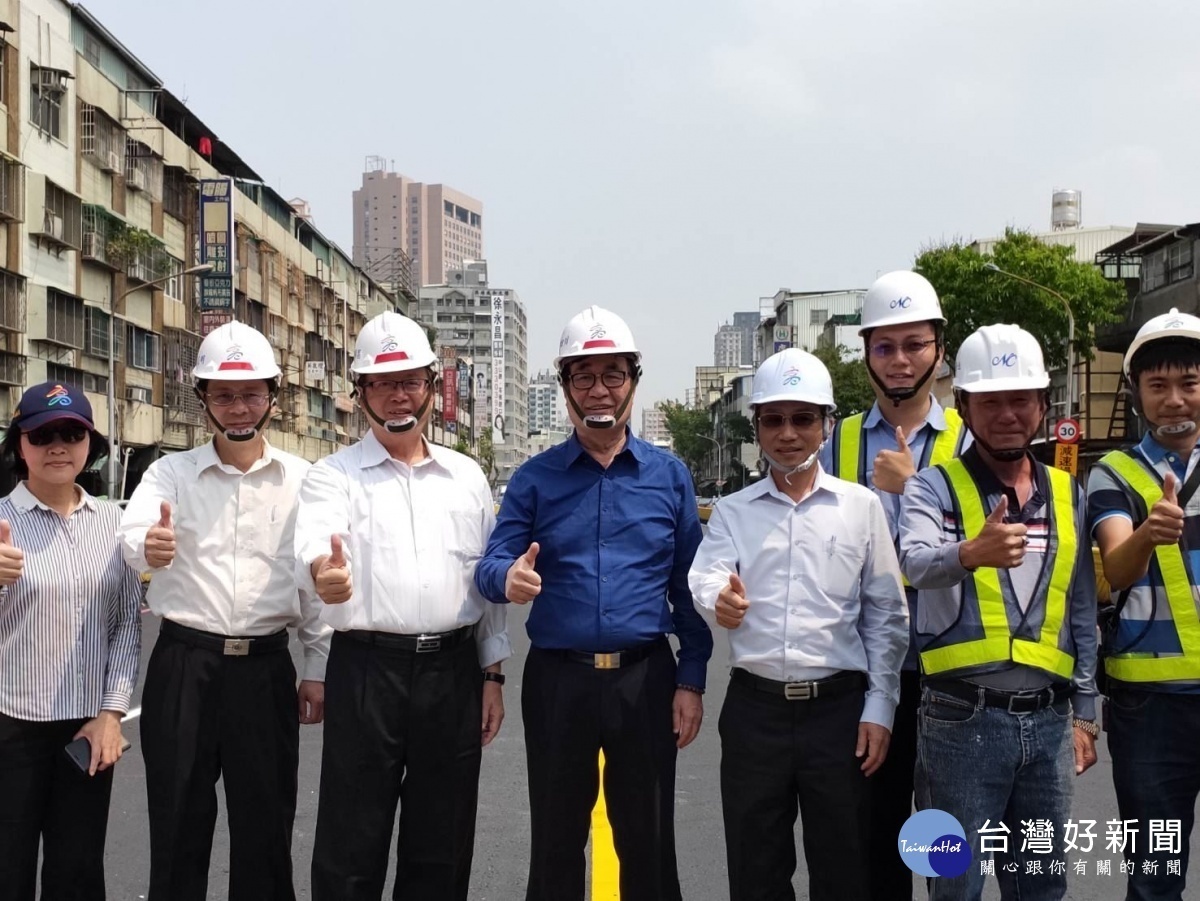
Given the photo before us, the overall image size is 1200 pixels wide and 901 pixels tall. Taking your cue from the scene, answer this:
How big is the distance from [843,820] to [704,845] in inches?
81.3

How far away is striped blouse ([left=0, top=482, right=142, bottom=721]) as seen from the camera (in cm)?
401

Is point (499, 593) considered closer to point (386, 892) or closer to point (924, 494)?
point (924, 494)

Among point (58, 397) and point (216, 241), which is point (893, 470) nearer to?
point (58, 397)

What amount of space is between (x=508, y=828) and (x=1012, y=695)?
3.19 m

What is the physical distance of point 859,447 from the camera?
4445mm

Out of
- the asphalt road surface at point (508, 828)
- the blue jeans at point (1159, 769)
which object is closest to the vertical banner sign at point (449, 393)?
the asphalt road surface at point (508, 828)

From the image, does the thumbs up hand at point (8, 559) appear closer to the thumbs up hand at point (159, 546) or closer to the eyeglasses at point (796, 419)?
the thumbs up hand at point (159, 546)

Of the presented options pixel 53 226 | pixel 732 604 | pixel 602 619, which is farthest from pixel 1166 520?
pixel 53 226

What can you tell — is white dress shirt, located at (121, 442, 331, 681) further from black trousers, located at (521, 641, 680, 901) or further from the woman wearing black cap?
black trousers, located at (521, 641, 680, 901)

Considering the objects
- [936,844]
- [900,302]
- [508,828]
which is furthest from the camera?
[508,828]

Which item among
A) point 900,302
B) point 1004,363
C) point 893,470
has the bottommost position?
point 893,470

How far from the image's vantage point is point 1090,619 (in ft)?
12.1

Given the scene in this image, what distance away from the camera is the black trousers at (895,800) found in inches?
162

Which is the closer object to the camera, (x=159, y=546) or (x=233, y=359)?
(x=159, y=546)
